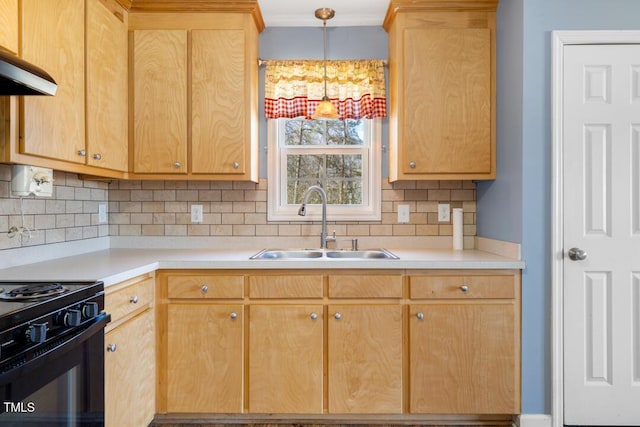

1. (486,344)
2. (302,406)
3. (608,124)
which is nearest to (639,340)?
(486,344)

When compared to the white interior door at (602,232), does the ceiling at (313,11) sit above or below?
above

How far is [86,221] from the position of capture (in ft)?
8.09

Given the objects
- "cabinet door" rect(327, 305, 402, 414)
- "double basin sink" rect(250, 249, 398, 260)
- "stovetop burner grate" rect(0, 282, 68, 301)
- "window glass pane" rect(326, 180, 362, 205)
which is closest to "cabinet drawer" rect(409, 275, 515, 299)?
"cabinet door" rect(327, 305, 402, 414)

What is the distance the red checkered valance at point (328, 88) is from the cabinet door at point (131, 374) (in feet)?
Result: 4.91

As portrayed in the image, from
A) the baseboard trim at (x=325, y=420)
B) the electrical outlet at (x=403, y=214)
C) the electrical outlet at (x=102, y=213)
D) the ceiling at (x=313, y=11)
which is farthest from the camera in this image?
the electrical outlet at (x=403, y=214)

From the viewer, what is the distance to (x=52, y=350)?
1.22 meters

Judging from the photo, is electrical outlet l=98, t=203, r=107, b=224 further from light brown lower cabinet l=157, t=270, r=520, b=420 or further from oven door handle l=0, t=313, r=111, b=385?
oven door handle l=0, t=313, r=111, b=385

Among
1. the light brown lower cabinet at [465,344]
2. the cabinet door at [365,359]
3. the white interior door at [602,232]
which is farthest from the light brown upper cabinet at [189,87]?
the white interior door at [602,232]

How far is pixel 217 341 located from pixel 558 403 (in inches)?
68.9

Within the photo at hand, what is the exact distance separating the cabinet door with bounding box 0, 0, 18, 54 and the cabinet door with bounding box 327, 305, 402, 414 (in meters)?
1.74

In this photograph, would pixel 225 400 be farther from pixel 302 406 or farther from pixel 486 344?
pixel 486 344

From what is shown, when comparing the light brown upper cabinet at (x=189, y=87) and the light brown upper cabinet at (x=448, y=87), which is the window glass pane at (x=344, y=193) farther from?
the light brown upper cabinet at (x=189, y=87)

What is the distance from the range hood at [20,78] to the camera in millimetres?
1229

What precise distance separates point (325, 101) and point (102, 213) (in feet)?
5.26
